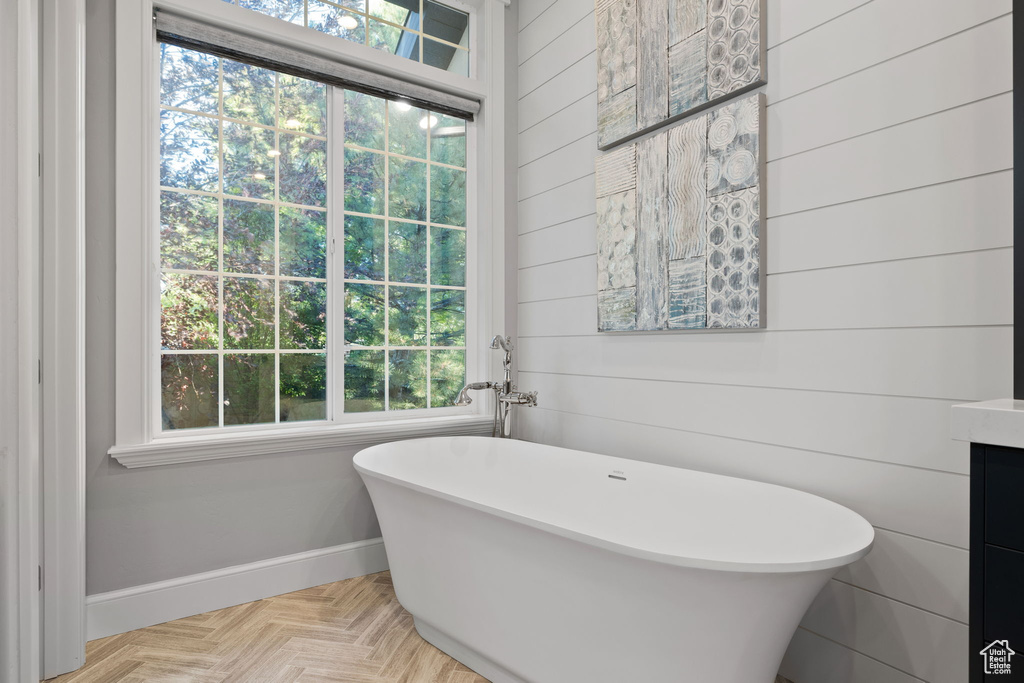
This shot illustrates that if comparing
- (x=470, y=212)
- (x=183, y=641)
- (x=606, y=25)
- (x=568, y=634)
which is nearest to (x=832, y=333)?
(x=568, y=634)

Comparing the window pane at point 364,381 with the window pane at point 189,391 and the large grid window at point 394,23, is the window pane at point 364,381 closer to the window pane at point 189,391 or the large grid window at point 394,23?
the window pane at point 189,391

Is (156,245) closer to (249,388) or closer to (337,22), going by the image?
(249,388)

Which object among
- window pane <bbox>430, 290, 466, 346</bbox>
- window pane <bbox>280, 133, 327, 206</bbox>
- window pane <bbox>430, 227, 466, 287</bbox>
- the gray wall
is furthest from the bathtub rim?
window pane <bbox>280, 133, 327, 206</bbox>

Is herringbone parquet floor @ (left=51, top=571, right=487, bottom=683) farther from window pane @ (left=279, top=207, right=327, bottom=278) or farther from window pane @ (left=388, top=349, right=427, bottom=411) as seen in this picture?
window pane @ (left=279, top=207, right=327, bottom=278)

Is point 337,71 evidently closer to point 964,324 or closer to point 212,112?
point 212,112

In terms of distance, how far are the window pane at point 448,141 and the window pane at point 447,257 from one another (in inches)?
14.9

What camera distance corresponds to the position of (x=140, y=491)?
2070mm

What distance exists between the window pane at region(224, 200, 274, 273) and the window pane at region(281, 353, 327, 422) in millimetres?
422

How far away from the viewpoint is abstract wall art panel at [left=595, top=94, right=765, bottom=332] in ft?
6.01

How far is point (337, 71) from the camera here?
2.50 m

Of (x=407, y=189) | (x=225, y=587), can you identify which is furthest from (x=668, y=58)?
(x=225, y=587)

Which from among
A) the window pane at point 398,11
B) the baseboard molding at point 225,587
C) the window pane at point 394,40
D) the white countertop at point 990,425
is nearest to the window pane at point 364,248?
the window pane at point 394,40

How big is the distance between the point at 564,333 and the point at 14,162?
2.09m

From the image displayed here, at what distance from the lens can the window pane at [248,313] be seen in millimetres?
2346
